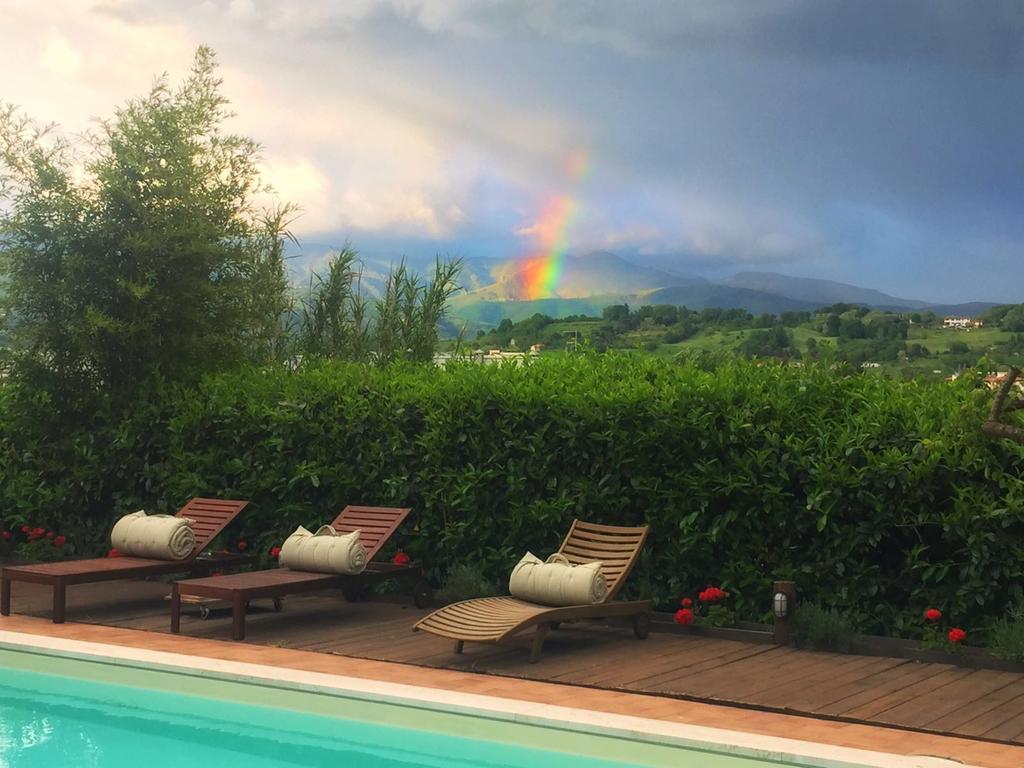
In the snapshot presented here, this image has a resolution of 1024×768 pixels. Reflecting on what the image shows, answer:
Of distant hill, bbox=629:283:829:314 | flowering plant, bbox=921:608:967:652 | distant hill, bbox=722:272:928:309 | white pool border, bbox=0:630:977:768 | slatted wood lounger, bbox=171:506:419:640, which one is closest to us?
white pool border, bbox=0:630:977:768

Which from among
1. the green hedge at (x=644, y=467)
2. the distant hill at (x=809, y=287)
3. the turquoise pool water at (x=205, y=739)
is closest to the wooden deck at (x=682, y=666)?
the green hedge at (x=644, y=467)

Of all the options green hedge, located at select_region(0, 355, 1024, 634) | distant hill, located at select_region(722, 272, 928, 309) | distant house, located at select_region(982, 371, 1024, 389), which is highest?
distant hill, located at select_region(722, 272, 928, 309)

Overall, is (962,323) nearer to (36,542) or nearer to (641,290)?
(36,542)

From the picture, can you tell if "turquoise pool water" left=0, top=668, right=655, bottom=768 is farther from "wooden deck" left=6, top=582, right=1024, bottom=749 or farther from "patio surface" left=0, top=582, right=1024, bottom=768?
"wooden deck" left=6, top=582, right=1024, bottom=749

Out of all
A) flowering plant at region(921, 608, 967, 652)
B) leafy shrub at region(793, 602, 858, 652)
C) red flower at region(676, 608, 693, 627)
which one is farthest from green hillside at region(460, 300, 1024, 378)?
flowering plant at region(921, 608, 967, 652)

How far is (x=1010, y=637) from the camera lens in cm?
609

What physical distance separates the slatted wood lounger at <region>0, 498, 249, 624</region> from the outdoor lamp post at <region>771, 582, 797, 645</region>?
416 centimetres

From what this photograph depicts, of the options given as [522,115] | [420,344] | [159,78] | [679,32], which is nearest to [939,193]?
[679,32]

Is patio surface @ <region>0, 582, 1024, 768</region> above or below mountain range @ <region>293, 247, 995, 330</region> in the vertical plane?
below

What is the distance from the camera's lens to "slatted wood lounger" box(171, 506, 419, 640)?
7.01 metres

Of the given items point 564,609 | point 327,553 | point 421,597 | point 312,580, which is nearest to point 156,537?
point 327,553

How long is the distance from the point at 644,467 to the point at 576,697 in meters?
2.33

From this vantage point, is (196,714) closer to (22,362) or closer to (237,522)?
(237,522)

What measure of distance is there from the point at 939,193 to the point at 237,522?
78.7 m
